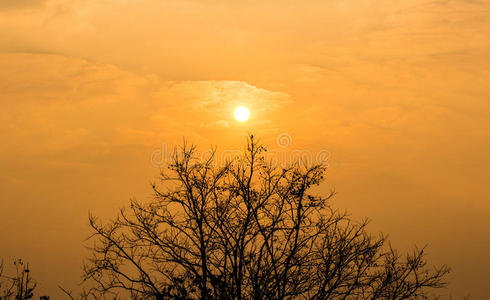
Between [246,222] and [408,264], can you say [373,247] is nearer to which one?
[408,264]

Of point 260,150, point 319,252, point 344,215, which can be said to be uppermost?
point 260,150

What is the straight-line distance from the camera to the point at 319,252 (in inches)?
852

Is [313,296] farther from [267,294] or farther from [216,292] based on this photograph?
[216,292]

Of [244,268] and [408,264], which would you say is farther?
[408,264]

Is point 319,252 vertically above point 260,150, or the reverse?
point 260,150

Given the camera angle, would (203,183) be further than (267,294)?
Yes

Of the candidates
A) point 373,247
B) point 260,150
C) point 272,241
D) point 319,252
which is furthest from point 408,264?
point 260,150

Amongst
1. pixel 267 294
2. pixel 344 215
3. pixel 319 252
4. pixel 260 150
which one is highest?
pixel 260 150

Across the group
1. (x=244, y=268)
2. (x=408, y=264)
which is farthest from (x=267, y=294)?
(x=408, y=264)

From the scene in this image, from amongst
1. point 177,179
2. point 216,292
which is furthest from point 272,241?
point 177,179

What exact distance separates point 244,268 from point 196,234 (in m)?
2.22

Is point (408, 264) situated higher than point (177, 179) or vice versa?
point (177, 179)

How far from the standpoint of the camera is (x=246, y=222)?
21.6 m

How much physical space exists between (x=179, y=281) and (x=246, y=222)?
121 inches
